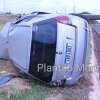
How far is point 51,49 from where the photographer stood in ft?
33.9

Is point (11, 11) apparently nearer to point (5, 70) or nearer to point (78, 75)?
point (5, 70)

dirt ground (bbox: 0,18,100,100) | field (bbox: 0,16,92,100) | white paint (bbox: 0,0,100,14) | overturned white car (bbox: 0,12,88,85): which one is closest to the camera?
field (bbox: 0,16,92,100)

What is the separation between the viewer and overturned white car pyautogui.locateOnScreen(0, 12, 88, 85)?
10.3 meters

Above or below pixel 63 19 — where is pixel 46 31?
below

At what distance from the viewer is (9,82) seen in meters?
10.5

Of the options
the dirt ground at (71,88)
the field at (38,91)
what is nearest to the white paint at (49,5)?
the dirt ground at (71,88)

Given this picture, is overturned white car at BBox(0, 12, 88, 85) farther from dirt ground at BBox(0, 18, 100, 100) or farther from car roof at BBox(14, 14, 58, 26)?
dirt ground at BBox(0, 18, 100, 100)

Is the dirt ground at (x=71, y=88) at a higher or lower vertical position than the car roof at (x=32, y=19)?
lower

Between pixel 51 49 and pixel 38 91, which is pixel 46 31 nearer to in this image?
pixel 51 49

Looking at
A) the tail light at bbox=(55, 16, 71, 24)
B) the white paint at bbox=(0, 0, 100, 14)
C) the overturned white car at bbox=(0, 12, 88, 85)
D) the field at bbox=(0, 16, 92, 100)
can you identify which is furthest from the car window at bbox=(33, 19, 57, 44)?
the white paint at bbox=(0, 0, 100, 14)

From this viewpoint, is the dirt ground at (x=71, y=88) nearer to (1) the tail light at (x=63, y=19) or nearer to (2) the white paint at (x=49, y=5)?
(1) the tail light at (x=63, y=19)

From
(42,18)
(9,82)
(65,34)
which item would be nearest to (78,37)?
(65,34)

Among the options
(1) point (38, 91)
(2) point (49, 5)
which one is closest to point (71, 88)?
(1) point (38, 91)

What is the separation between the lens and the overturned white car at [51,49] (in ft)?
33.9
